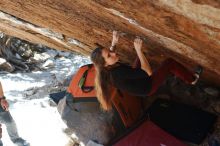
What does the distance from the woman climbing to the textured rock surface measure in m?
0.25

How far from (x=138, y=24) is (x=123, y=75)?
0.57 metres

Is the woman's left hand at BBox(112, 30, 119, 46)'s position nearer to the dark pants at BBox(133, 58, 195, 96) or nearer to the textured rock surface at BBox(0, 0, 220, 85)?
the textured rock surface at BBox(0, 0, 220, 85)

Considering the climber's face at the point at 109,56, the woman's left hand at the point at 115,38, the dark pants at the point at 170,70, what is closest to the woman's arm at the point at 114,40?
the woman's left hand at the point at 115,38

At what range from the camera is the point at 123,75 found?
13.1ft

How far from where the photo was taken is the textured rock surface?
116 inches

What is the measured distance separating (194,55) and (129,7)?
1.15 meters

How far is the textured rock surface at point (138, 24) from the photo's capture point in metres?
2.96

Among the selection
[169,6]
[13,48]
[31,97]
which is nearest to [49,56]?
[13,48]

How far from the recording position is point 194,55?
415 cm

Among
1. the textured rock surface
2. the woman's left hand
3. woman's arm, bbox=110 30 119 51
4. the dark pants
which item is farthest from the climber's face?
the dark pants

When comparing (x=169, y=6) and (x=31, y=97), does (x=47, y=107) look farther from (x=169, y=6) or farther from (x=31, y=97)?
(x=169, y=6)

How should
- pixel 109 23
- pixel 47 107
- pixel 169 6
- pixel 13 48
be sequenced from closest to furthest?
1. pixel 169 6
2. pixel 109 23
3. pixel 47 107
4. pixel 13 48

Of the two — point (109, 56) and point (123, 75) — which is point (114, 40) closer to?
point (109, 56)

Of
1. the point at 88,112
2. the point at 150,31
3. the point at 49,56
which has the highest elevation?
the point at 150,31
